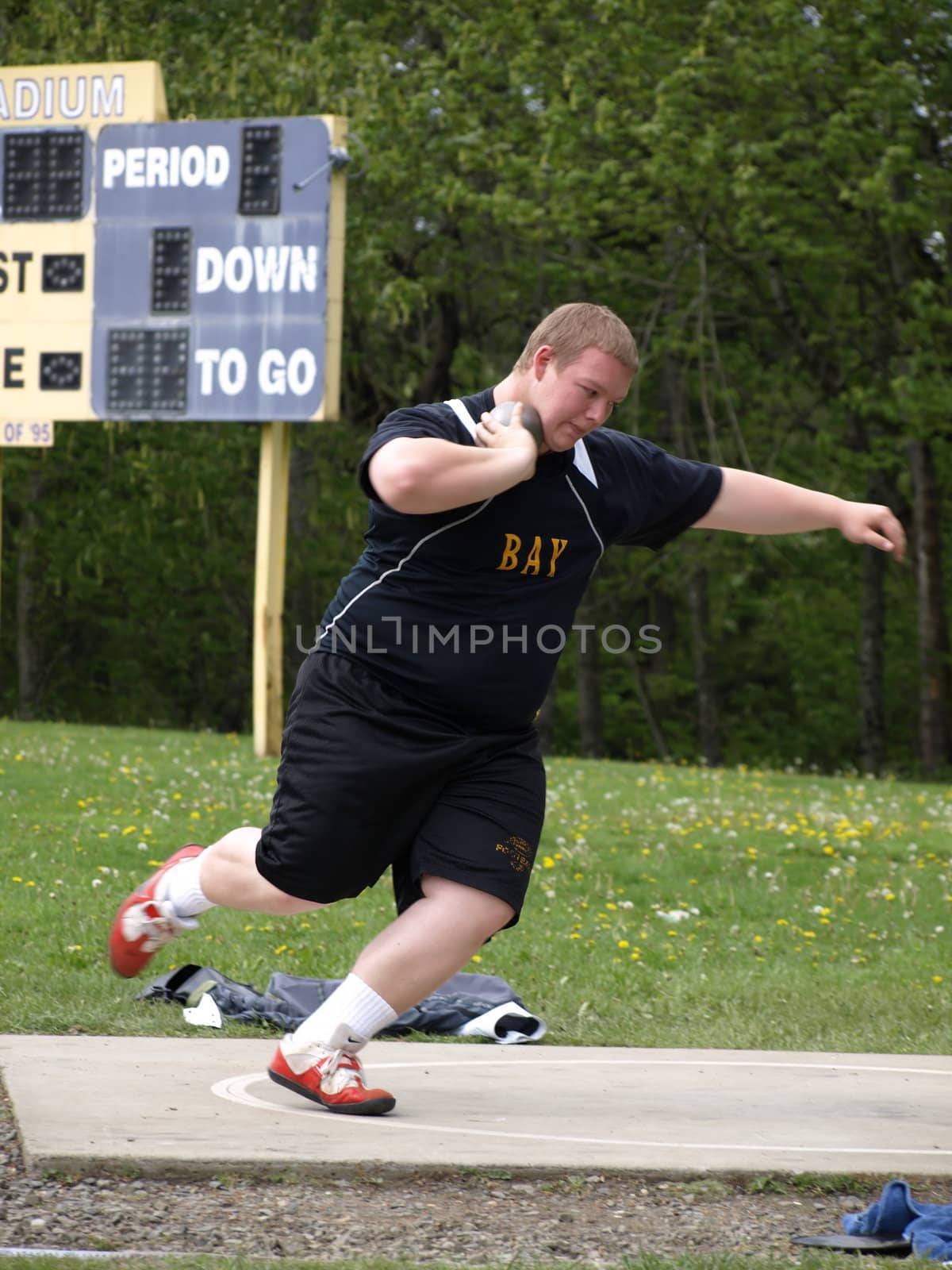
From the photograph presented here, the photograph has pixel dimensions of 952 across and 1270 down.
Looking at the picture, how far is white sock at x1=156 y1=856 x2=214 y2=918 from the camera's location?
14.8 ft

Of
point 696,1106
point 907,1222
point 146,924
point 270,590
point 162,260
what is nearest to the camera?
point 907,1222

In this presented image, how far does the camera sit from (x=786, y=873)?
910 centimetres

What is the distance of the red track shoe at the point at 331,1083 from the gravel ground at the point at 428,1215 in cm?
45

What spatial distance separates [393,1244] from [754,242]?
19808mm

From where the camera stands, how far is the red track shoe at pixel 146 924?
4621 millimetres

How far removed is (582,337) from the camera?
156 inches

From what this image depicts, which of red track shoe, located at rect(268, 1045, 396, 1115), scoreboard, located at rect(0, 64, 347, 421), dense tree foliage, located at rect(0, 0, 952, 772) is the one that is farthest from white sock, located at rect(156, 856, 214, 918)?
dense tree foliage, located at rect(0, 0, 952, 772)

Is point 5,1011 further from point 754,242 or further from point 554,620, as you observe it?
point 754,242

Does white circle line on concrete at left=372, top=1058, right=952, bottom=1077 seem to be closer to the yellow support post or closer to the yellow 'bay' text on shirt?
the yellow 'bay' text on shirt

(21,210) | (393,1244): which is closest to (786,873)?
(393,1244)

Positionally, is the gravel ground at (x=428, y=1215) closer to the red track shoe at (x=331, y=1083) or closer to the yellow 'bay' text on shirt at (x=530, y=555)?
the red track shoe at (x=331, y=1083)

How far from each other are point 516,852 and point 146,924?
1.22 metres
